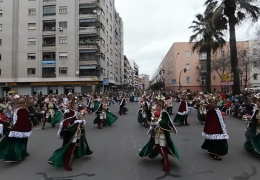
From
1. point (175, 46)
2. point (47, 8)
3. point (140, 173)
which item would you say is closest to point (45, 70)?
point (47, 8)

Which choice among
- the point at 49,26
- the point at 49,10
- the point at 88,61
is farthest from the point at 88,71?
the point at 49,10

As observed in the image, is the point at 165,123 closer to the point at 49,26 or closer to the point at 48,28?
the point at 48,28

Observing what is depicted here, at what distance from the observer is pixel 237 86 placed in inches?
749

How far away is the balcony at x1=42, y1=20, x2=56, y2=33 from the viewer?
41750mm

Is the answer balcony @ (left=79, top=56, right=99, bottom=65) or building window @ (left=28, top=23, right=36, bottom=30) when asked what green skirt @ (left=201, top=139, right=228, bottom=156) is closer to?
balcony @ (left=79, top=56, right=99, bottom=65)

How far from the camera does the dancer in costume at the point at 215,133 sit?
6.00m

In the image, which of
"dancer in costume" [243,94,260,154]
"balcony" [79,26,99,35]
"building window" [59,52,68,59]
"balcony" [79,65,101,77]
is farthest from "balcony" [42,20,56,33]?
"dancer in costume" [243,94,260,154]

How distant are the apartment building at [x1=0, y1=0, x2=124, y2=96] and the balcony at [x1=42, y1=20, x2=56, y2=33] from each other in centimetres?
18

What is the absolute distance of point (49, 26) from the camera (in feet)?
140

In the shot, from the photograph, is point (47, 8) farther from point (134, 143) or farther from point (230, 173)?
point (230, 173)

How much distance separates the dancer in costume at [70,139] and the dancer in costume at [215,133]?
11.1ft

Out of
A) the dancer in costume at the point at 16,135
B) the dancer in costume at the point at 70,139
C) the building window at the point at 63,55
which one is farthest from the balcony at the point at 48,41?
the dancer in costume at the point at 70,139

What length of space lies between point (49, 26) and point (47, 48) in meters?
4.50

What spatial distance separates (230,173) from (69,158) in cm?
372
